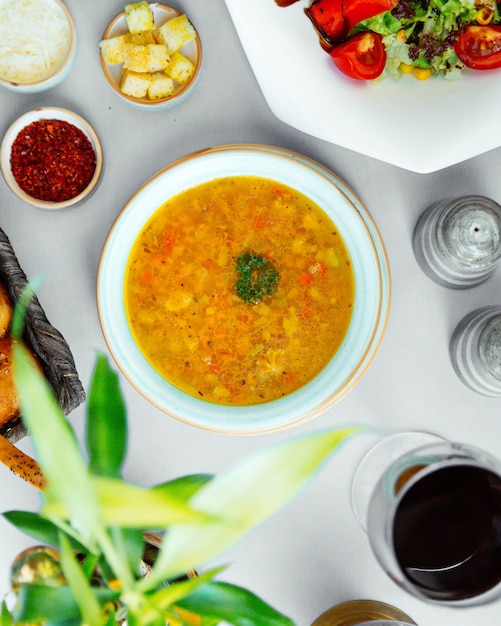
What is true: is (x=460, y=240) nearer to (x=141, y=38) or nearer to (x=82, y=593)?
(x=141, y=38)

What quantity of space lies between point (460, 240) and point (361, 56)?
43cm

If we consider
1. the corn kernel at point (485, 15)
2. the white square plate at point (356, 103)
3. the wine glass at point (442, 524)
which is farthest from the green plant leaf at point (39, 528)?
the corn kernel at point (485, 15)

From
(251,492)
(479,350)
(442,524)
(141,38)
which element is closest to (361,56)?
(141,38)

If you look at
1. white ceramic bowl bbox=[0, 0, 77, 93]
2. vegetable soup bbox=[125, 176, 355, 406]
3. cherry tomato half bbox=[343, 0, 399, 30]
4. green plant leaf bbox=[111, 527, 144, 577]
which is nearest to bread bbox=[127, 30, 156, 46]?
white ceramic bowl bbox=[0, 0, 77, 93]

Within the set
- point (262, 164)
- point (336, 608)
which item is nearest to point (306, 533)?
point (336, 608)

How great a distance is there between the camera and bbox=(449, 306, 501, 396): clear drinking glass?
4.53 feet

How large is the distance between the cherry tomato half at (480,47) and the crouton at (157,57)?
0.63 metres

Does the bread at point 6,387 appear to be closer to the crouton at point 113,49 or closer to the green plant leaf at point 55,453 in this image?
the crouton at point 113,49

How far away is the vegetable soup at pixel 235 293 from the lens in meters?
1.48

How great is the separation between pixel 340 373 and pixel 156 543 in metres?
0.53

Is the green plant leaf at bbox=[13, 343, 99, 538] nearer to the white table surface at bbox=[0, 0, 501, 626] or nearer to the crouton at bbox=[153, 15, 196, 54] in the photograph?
the white table surface at bbox=[0, 0, 501, 626]

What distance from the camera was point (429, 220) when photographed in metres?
1.43

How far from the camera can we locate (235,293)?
1483 millimetres

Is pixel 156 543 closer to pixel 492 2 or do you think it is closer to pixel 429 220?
pixel 429 220
